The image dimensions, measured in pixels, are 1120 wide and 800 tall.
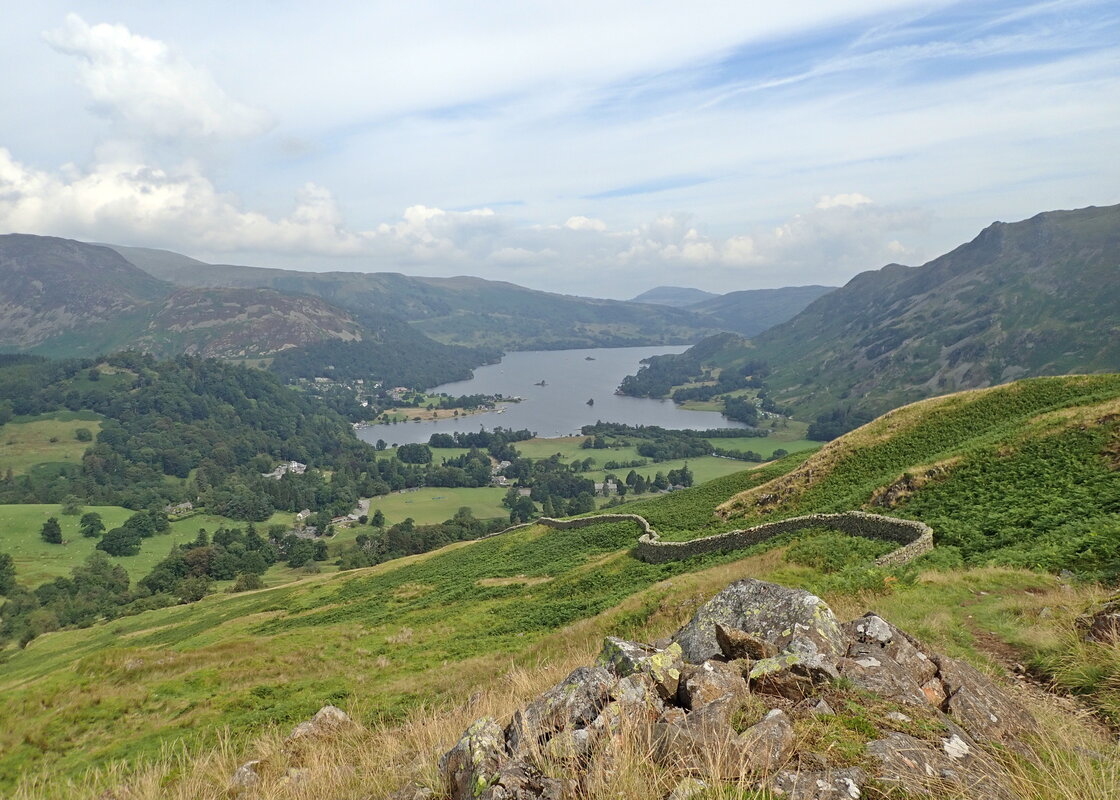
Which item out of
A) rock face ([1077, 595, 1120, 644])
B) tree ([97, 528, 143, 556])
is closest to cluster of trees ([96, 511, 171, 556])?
tree ([97, 528, 143, 556])

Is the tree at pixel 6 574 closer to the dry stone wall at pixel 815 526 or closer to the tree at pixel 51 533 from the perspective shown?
the tree at pixel 51 533

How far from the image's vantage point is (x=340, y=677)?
26.3 m

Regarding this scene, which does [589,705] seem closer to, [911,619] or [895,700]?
[895,700]

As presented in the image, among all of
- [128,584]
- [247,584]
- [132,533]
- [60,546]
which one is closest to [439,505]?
[132,533]

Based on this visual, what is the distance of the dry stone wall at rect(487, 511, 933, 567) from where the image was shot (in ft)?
70.9

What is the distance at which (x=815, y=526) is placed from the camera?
95.1 feet

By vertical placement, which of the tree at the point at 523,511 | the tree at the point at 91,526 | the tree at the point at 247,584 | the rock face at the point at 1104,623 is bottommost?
the tree at the point at 523,511

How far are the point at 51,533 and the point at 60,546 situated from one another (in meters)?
4.84

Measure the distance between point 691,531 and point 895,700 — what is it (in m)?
32.3

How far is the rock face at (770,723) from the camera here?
5.96m

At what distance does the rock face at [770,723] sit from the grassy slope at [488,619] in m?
4.56

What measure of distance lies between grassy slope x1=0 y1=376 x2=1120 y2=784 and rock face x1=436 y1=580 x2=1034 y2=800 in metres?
4.56

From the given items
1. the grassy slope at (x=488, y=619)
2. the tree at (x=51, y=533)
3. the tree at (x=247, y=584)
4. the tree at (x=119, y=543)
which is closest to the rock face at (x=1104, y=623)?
the grassy slope at (x=488, y=619)

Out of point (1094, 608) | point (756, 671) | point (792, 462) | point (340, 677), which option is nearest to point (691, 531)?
point (792, 462)
